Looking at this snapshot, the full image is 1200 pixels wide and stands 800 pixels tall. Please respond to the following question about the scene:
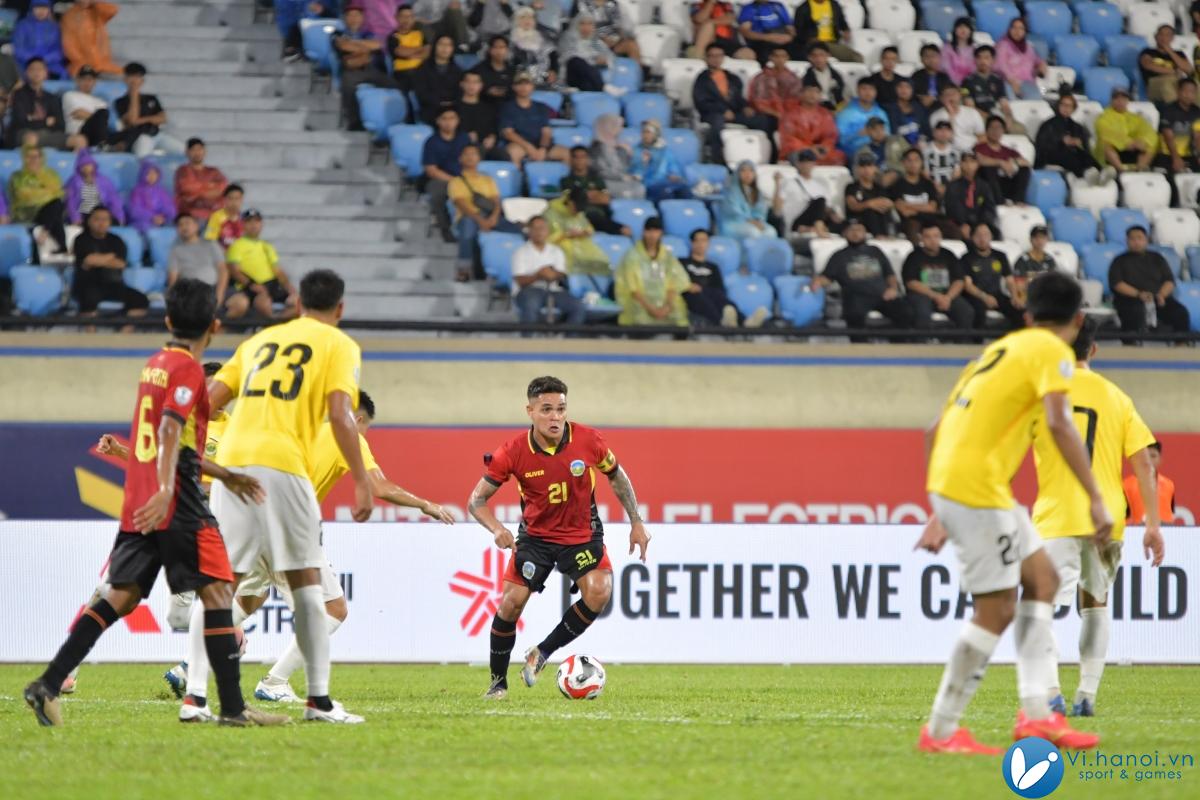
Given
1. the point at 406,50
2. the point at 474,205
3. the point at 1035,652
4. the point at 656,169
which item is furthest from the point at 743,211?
the point at 1035,652

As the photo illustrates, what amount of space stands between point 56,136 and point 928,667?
10.6 m

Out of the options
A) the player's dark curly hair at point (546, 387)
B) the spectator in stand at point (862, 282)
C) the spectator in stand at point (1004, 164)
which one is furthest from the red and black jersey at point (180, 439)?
the spectator in stand at point (1004, 164)

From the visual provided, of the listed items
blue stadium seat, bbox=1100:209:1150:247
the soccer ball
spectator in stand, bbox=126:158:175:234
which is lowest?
the soccer ball

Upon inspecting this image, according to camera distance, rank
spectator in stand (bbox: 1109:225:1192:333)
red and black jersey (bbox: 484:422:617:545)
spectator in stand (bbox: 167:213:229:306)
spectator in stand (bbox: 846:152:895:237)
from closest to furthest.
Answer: red and black jersey (bbox: 484:422:617:545) < spectator in stand (bbox: 167:213:229:306) < spectator in stand (bbox: 1109:225:1192:333) < spectator in stand (bbox: 846:152:895:237)

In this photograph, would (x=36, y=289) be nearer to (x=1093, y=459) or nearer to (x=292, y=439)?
(x=292, y=439)

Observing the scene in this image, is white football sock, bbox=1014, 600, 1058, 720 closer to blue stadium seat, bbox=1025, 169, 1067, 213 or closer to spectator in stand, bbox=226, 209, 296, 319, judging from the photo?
spectator in stand, bbox=226, 209, 296, 319

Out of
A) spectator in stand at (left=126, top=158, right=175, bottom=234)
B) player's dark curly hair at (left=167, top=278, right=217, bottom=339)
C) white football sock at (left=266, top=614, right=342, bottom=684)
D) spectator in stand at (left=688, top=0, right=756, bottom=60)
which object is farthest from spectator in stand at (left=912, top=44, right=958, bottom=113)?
player's dark curly hair at (left=167, top=278, right=217, bottom=339)

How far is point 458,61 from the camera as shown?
20.3m

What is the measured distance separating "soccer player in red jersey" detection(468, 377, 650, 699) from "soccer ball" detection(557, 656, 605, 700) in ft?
1.73

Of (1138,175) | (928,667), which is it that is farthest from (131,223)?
(1138,175)

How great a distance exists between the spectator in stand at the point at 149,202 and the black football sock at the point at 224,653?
34.5 ft

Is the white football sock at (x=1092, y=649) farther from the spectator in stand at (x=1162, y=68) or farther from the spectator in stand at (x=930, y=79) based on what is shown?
the spectator in stand at (x=1162, y=68)

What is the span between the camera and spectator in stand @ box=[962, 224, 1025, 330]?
18.8 meters

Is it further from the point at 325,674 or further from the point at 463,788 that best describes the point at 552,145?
the point at 463,788
